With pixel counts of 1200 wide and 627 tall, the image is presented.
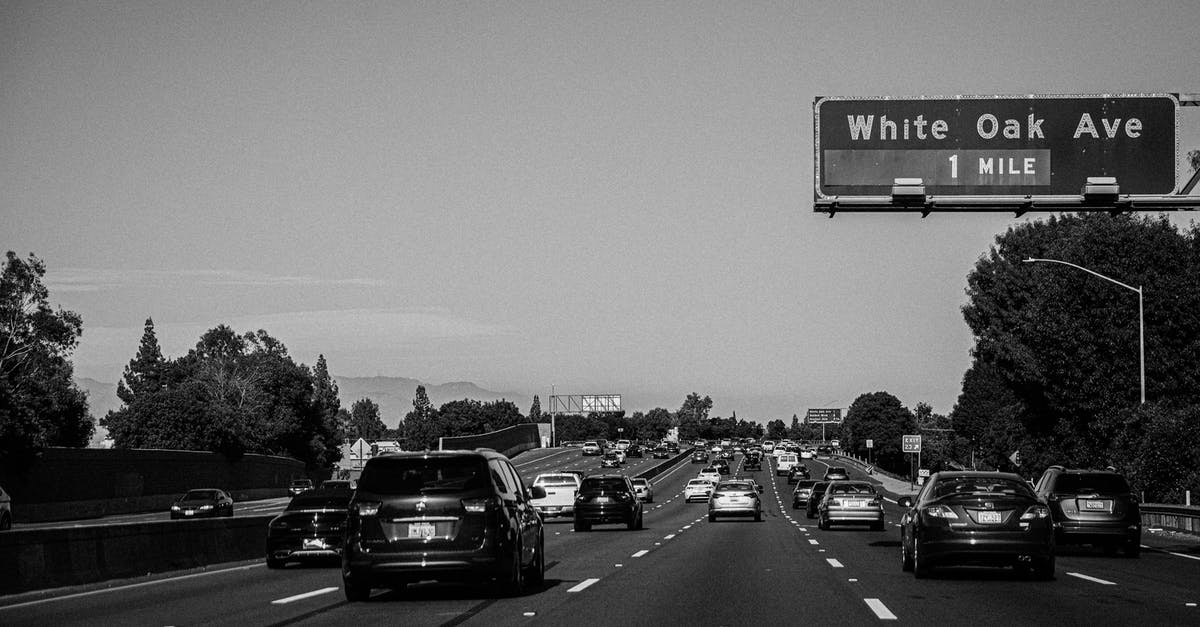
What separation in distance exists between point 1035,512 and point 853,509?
19251 mm

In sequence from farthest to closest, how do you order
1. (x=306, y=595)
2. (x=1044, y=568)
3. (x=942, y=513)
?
(x=1044, y=568)
(x=942, y=513)
(x=306, y=595)

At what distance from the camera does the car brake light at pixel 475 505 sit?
15.5m

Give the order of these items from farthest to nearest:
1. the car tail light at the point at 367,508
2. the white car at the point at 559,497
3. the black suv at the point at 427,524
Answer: the white car at the point at 559,497
the car tail light at the point at 367,508
the black suv at the point at 427,524

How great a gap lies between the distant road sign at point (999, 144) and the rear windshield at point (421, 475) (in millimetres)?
11915

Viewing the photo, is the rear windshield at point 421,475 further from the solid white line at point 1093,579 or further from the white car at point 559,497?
the white car at point 559,497

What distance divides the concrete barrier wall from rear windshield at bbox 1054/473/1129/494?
634 inches

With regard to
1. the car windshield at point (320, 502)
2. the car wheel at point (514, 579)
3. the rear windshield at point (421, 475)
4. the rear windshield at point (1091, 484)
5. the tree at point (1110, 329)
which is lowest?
the car wheel at point (514, 579)

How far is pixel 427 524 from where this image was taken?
15.5m

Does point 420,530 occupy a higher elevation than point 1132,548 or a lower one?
higher

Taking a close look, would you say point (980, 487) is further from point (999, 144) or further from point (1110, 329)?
point (1110, 329)

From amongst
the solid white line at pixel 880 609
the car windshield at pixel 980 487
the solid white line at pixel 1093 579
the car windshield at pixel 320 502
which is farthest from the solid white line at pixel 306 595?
the solid white line at pixel 1093 579

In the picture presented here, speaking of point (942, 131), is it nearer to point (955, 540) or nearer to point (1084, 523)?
point (1084, 523)

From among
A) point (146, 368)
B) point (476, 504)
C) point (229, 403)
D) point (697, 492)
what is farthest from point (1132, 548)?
point (146, 368)

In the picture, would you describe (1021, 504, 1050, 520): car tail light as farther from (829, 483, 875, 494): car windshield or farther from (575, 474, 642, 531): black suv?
(575, 474, 642, 531): black suv
